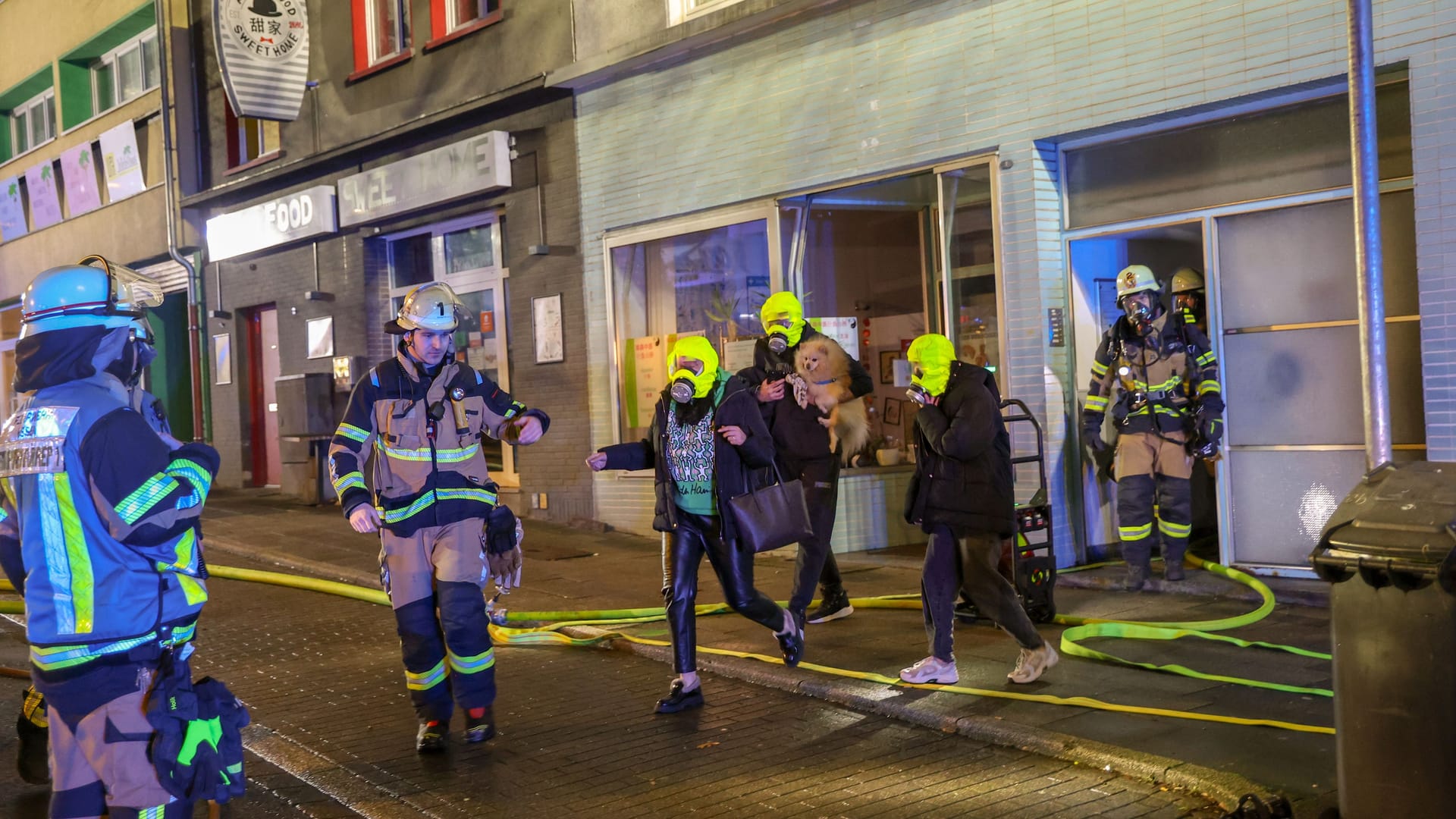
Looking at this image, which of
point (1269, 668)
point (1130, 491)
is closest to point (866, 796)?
point (1269, 668)

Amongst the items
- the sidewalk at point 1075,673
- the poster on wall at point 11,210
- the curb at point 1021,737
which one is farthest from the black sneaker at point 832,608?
the poster on wall at point 11,210

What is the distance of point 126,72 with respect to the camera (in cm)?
2262

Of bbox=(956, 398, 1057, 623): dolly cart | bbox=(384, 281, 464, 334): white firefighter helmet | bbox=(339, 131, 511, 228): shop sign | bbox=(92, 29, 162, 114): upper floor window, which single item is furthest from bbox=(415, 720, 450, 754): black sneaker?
bbox=(92, 29, 162, 114): upper floor window

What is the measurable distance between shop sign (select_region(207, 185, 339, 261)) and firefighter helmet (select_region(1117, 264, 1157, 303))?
11.7 m

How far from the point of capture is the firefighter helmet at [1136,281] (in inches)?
342

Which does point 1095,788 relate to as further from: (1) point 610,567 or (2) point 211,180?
(2) point 211,180

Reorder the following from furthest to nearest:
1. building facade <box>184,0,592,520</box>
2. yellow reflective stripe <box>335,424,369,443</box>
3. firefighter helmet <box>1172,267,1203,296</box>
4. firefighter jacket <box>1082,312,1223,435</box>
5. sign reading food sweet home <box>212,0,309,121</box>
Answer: sign reading food sweet home <box>212,0,309,121</box> → building facade <box>184,0,592,520</box> → firefighter helmet <box>1172,267,1203,296</box> → firefighter jacket <box>1082,312,1223,435</box> → yellow reflective stripe <box>335,424,369,443</box>

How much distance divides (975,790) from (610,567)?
647cm

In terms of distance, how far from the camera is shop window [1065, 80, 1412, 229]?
7984mm

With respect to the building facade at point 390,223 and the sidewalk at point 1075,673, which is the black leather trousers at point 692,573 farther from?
the building facade at point 390,223

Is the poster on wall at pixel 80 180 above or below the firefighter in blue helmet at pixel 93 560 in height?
above

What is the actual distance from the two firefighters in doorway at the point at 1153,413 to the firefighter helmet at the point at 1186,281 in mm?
542

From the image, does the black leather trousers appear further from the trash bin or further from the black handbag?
the trash bin

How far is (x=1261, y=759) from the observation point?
5129 millimetres
